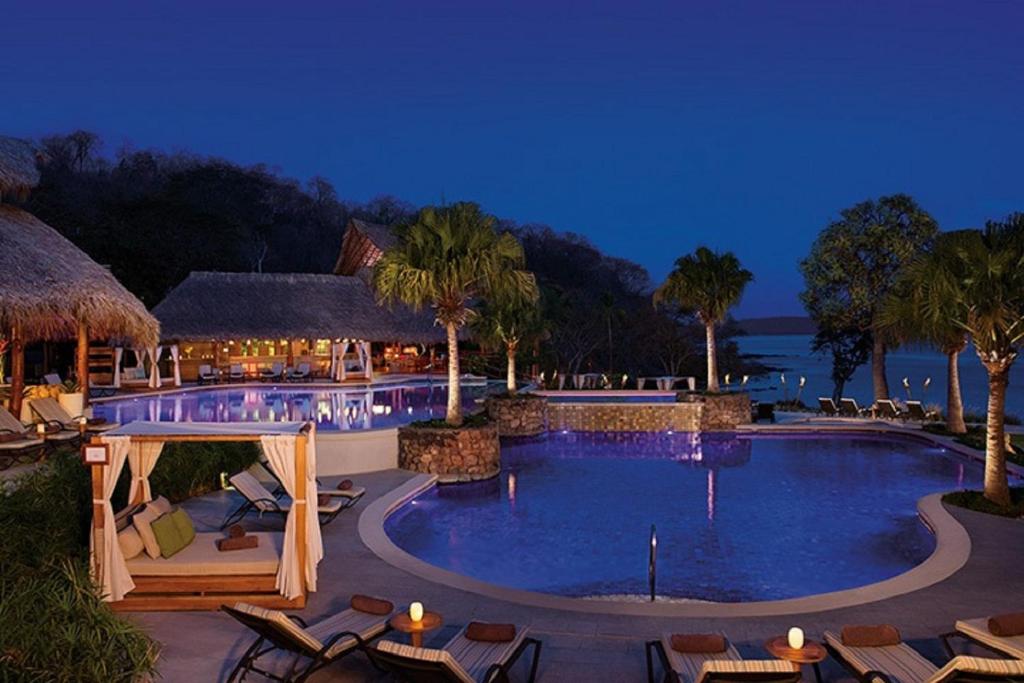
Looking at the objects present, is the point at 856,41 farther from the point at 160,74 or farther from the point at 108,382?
the point at 160,74

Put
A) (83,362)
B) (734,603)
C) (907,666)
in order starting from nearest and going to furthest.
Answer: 1. (907,666)
2. (734,603)
3. (83,362)

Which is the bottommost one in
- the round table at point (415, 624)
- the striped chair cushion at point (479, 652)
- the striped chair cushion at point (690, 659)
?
the striped chair cushion at point (479, 652)

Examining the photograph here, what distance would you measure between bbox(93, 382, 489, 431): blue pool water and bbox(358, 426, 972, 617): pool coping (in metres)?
6.36

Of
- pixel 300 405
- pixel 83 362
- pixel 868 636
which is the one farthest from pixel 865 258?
pixel 868 636

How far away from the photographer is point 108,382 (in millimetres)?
24234

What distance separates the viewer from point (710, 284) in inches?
850

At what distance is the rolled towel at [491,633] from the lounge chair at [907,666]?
2.11 metres

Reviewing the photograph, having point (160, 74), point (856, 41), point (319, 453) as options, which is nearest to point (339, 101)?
point (160, 74)

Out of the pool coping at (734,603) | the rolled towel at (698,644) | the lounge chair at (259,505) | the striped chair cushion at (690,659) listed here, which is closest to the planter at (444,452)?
the lounge chair at (259,505)

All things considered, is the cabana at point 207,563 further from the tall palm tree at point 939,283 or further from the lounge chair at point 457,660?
the tall palm tree at point 939,283

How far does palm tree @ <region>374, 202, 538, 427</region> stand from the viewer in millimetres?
14219

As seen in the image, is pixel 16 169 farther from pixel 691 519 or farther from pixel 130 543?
pixel 691 519

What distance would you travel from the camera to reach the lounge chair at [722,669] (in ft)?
16.3

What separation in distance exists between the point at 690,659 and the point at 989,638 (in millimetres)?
2073
